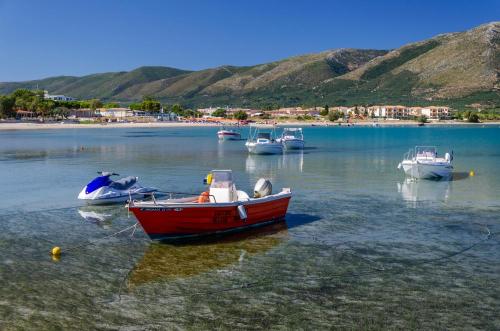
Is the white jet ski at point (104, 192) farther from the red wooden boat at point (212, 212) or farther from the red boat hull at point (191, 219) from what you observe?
the red boat hull at point (191, 219)

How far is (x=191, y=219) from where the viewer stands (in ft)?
59.8

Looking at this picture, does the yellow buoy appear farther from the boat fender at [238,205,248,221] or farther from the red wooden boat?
the boat fender at [238,205,248,221]

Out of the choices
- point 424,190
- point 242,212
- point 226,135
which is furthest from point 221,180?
point 226,135

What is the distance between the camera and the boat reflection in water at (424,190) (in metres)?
28.8

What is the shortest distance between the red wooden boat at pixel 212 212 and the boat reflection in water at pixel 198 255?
17.3 inches

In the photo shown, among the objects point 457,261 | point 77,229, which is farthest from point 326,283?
point 77,229

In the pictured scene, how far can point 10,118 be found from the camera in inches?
6777

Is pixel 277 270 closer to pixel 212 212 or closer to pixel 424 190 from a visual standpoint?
pixel 212 212

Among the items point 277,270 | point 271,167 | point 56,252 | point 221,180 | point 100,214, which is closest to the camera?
point 277,270

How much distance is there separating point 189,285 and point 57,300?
3299mm

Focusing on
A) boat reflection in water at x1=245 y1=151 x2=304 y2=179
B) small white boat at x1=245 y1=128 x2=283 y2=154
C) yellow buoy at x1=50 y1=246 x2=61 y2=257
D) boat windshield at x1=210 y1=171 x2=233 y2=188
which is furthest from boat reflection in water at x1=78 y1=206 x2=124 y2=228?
small white boat at x1=245 y1=128 x2=283 y2=154

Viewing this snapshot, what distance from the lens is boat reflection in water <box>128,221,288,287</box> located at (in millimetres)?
15086

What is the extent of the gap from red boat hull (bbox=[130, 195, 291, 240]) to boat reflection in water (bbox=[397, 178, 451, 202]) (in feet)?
40.5

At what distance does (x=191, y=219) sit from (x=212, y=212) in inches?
31.8
